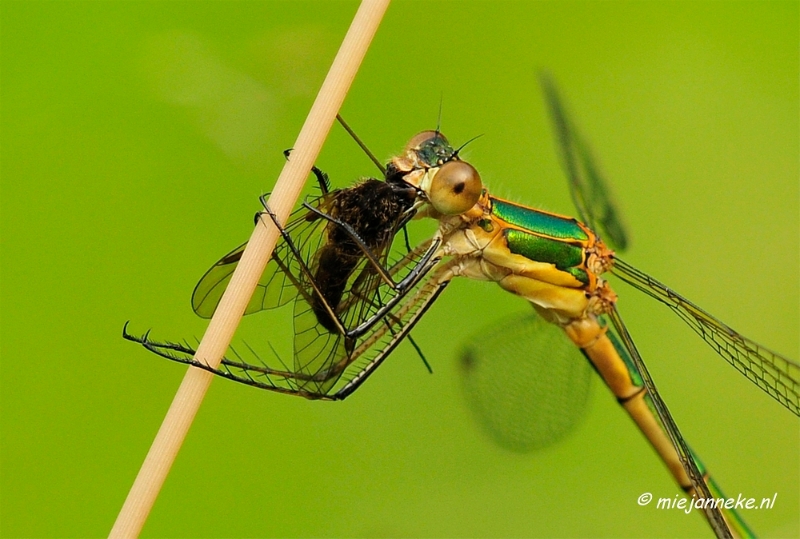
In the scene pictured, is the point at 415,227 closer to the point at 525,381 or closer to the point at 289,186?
the point at 525,381

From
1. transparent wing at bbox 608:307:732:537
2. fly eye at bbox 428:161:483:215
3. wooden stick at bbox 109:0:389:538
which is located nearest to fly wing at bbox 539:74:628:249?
transparent wing at bbox 608:307:732:537

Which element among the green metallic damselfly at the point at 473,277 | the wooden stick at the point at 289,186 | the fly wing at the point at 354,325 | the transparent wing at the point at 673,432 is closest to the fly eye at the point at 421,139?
the green metallic damselfly at the point at 473,277

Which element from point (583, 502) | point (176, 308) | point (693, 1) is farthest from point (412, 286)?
point (693, 1)

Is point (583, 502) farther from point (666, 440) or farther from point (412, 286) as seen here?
point (412, 286)

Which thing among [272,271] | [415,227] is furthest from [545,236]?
[415,227]

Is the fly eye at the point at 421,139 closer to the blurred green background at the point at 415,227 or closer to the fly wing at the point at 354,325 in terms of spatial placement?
the fly wing at the point at 354,325

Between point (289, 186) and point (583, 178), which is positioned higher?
point (583, 178)

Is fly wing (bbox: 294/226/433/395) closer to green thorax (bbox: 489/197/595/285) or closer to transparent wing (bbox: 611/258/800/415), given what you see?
green thorax (bbox: 489/197/595/285)
